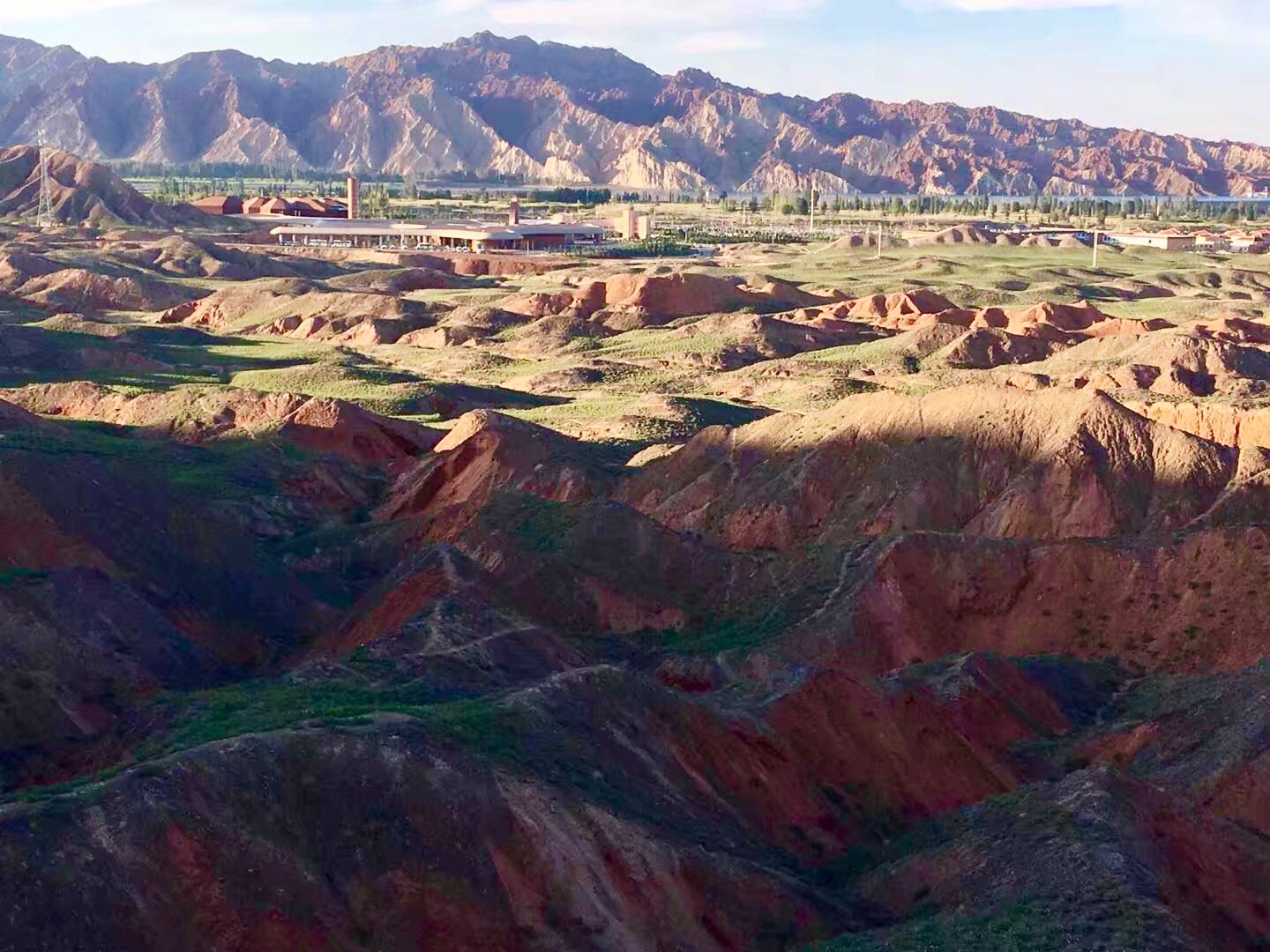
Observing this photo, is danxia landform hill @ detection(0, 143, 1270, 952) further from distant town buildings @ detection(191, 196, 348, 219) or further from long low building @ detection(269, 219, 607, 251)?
distant town buildings @ detection(191, 196, 348, 219)

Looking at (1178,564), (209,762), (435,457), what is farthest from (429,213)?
(209,762)

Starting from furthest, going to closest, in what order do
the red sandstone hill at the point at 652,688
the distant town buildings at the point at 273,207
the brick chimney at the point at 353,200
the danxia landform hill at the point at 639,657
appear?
the distant town buildings at the point at 273,207 < the brick chimney at the point at 353,200 < the danxia landform hill at the point at 639,657 < the red sandstone hill at the point at 652,688

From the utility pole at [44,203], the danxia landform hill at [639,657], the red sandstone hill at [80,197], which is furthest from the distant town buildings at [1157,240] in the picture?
the utility pole at [44,203]

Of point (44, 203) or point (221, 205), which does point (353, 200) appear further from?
point (44, 203)

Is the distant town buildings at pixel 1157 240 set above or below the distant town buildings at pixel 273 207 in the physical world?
below

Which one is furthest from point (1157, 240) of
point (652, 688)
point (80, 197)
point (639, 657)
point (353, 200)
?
point (652, 688)

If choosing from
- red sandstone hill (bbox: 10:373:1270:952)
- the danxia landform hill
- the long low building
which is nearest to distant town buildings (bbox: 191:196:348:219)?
the long low building

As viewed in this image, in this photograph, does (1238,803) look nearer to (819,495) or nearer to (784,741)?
(784,741)

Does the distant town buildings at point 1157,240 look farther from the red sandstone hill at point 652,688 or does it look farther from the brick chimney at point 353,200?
the red sandstone hill at point 652,688

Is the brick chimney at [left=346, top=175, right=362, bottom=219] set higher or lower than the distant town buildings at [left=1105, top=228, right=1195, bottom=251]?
higher
